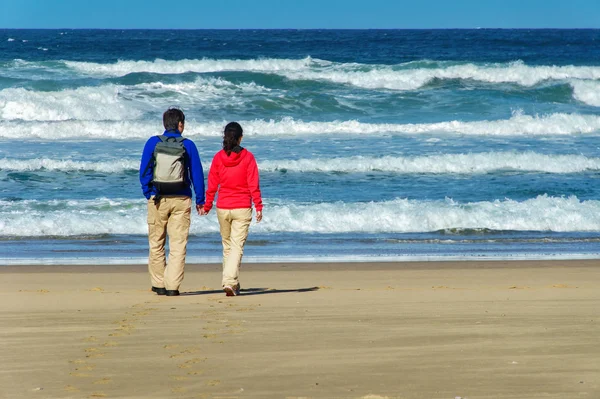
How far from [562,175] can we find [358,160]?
3.60 meters

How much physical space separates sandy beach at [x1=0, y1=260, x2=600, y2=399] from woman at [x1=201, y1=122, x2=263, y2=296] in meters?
0.35

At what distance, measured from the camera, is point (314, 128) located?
68.4 feet

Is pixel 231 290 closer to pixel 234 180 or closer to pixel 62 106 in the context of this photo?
pixel 234 180

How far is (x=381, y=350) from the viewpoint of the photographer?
14.8 ft

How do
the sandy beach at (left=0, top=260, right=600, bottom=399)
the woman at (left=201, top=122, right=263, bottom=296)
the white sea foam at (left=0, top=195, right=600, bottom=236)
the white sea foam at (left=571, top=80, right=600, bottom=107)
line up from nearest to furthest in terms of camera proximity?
the sandy beach at (left=0, top=260, right=600, bottom=399) → the woman at (left=201, top=122, right=263, bottom=296) → the white sea foam at (left=0, top=195, right=600, bottom=236) → the white sea foam at (left=571, top=80, right=600, bottom=107)

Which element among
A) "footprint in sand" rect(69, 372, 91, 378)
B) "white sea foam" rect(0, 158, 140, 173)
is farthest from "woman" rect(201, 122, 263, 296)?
"white sea foam" rect(0, 158, 140, 173)

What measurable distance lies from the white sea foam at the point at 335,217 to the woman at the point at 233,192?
4004 millimetres

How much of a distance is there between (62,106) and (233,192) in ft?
58.1

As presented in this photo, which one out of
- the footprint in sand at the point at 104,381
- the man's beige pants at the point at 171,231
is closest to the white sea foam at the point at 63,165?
the man's beige pants at the point at 171,231

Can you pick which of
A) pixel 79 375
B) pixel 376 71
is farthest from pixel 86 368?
pixel 376 71

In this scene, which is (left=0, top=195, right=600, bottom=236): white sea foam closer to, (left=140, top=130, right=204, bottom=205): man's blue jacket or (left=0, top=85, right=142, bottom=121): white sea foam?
(left=140, top=130, right=204, bottom=205): man's blue jacket

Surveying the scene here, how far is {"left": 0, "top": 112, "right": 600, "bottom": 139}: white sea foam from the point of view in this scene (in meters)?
19.7

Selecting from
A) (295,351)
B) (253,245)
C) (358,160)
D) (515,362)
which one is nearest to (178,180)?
(295,351)

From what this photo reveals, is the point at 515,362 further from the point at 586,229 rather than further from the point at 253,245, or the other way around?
the point at 586,229
